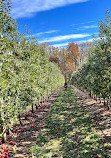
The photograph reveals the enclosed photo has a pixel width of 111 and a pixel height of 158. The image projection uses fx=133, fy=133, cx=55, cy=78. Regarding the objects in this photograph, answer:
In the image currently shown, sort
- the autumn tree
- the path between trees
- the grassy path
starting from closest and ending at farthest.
A: the grassy path
the path between trees
the autumn tree

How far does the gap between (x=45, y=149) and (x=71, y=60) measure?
92.1 meters

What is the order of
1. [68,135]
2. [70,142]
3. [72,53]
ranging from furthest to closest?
[72,53] → [68,135] → [70,142]

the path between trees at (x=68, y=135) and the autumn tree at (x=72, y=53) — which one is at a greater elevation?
the autumn tree at (x=72, y=53)

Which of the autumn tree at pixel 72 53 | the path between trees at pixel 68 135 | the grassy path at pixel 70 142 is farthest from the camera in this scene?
the autumn tree at pixel 72 53

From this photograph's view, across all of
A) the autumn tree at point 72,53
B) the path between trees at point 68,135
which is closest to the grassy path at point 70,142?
the path between trees at point 68,135

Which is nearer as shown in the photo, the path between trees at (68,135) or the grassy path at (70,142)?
the grassy path at (70,142)

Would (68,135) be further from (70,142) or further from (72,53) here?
(72,53)

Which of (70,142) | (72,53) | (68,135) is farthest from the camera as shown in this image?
(72,53)

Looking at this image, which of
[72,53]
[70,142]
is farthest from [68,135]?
[72,53]

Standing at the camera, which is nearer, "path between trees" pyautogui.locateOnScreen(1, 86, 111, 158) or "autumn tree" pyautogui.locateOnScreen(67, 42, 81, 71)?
"path between trees" pyautogui.locateOnScreen(1, 86, 111, 158)

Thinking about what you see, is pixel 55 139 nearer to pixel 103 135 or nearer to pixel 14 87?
pixel 103 135

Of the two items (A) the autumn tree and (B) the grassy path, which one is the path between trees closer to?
(B) the grassy path

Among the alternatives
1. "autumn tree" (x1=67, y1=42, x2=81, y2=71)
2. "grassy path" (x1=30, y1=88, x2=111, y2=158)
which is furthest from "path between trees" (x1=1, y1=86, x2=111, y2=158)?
"autumn tree" (x1=67, y1=42, x2=81, y2=71)

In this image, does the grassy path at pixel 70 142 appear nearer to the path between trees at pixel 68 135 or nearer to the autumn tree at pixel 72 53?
the path between trees at pixel 68 135
